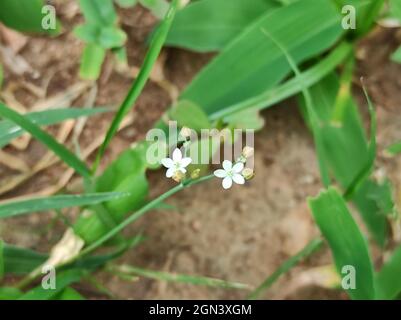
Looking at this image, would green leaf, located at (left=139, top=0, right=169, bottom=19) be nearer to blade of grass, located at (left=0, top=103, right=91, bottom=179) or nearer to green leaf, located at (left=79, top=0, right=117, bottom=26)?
green leaf, located at (left=79, top=0, right=117, bottom=26)

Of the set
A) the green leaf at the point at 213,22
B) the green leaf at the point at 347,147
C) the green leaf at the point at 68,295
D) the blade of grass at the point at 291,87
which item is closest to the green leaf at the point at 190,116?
the blade of grass at the point at 291,87

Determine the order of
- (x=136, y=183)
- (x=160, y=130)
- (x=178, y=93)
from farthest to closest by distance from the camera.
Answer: (x=178, y=93), (x=160, y=130), (x=136, y=183)

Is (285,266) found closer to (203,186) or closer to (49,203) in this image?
(203,186)

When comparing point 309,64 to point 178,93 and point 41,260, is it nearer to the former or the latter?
point 178,93

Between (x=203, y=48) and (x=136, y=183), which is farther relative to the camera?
(x=203, y=48)

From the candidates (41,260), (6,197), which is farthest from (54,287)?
(6,197)

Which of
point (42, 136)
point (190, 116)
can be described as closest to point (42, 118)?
point (42, 136)
